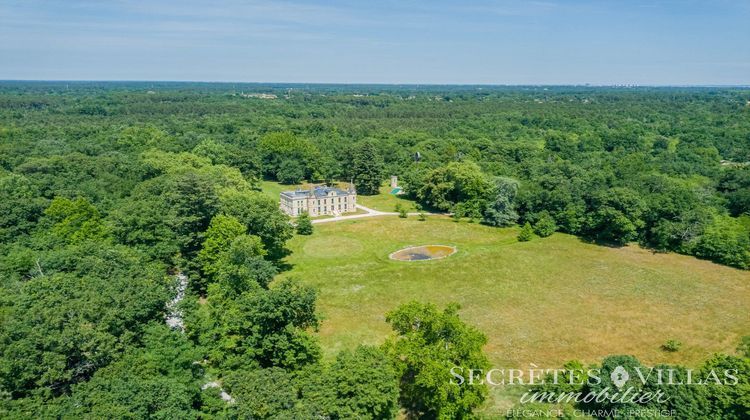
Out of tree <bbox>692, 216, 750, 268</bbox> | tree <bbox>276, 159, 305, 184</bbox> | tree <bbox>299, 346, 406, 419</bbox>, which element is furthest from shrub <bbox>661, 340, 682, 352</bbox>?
tree <bbox>276, 159, 305, 184</bbox>

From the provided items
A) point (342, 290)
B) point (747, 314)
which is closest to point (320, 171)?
point (342, 290)

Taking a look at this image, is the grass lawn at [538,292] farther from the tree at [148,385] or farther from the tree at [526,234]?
the tree at [148,385]

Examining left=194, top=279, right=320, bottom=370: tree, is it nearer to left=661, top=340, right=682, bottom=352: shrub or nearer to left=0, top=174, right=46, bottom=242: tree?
left=661, top=340, right=682, bottom=352: shrub

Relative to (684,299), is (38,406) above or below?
above

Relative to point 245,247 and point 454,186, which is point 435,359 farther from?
point 454,186

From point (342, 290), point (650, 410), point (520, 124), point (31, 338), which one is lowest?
point (342, 290)

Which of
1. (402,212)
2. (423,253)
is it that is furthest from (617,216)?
(402,212)

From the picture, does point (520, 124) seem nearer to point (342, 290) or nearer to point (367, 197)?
point (367, 197)
